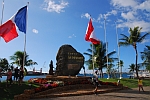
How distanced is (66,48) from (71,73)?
3220 millimetres

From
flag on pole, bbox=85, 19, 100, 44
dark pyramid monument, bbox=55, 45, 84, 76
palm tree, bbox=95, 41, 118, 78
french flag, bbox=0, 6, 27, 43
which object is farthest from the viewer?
palm tree, bbox=95, 41, 118, 78

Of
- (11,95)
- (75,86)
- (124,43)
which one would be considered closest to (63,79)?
(75,86)

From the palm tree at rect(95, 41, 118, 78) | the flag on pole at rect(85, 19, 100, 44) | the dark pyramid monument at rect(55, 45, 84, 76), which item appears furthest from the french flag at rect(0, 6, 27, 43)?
the palm tree at rect(95, 41, 118, 78)

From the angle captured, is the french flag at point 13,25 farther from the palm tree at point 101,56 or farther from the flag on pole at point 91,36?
the palm tree at point 101,56

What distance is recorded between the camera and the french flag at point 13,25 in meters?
15.3

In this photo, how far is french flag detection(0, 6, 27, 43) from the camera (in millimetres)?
15320

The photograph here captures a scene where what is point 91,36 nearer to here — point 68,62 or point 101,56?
point 68,62

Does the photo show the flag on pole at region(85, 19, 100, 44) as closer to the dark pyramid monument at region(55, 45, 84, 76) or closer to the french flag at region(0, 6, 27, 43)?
the dark pyramid monument at region(55, 45, 84, 76)

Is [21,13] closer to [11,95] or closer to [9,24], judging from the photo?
[9,24]

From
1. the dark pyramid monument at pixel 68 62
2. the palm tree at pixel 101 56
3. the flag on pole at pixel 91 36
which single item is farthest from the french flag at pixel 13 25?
the palm tree at pixel 101 56

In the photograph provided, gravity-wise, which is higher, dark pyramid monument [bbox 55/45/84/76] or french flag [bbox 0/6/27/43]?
french flag [bbox 0/6/27/43]

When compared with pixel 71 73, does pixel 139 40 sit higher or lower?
higher

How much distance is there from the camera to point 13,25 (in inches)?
632

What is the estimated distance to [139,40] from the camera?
108ft
